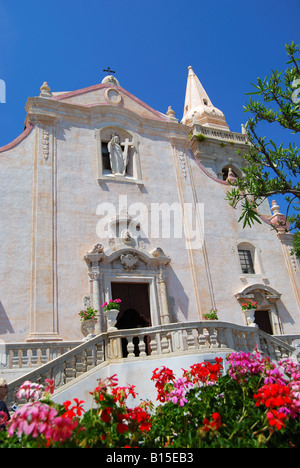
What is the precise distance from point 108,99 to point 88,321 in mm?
10174

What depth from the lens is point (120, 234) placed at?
1484 centimetres

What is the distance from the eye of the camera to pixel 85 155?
1584 centimetres

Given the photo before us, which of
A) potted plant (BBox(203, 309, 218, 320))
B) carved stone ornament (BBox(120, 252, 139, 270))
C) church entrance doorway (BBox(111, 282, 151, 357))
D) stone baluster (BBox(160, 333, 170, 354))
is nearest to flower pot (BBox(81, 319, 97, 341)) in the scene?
church entrance doorway (BBox(111, 282, 151, 357))

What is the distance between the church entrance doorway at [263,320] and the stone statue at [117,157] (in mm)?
8324

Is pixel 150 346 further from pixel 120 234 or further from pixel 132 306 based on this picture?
pixel 120 234

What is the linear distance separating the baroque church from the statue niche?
53mm

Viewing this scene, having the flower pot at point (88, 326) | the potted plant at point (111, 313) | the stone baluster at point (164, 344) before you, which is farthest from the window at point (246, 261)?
the stone baluster at point (164, 344)

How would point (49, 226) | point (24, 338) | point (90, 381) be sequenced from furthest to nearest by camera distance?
point (49, 226), point (24, 338), point (90, 381)

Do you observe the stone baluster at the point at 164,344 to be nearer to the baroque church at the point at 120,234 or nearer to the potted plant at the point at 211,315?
the baroque church at the point at 120,234

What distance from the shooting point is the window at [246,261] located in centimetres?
1695

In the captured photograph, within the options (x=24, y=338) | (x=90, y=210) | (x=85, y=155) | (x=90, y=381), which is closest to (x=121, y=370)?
(x=90, y=381)

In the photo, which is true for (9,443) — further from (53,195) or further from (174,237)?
(174,237)

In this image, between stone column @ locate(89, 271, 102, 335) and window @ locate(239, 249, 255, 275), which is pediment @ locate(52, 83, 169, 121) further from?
stone column @ locate(89, 271, 102, 335)

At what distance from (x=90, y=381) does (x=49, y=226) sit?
652 centimetres
